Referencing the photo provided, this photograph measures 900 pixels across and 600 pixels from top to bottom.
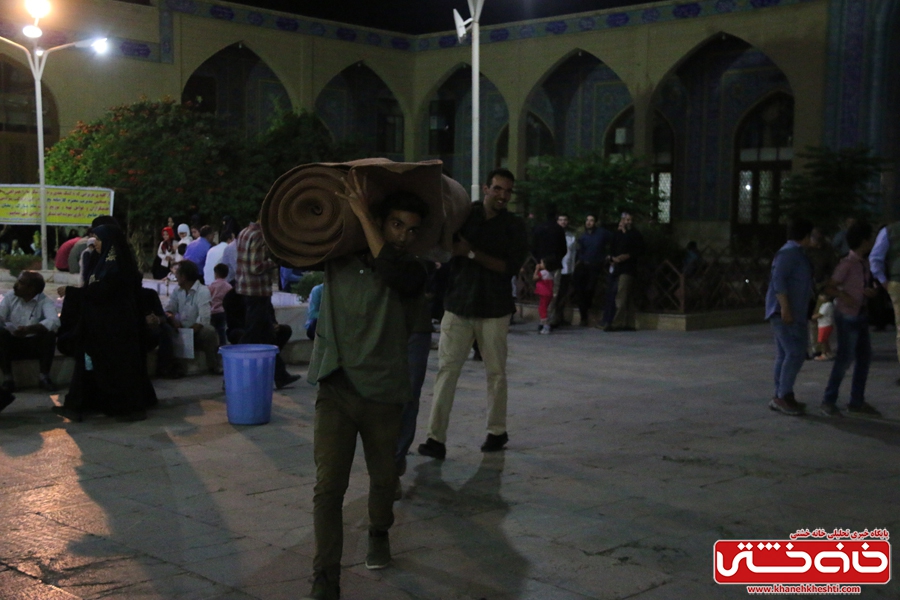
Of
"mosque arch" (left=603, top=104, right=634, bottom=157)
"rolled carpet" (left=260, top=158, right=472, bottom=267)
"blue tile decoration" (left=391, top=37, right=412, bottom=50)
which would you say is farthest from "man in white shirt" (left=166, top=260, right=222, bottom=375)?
"blue tile decoration" (left=391, top=37, right=412, bottom=50)

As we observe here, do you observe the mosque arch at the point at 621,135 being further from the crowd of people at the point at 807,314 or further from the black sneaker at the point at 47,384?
the black sneaker at the point at 47,384

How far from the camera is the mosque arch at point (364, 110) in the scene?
2769 cm

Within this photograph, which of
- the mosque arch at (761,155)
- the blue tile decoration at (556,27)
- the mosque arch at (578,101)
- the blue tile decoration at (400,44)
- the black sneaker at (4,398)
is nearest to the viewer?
the black sneaker at (4,398)

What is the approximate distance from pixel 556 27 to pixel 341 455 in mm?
22249

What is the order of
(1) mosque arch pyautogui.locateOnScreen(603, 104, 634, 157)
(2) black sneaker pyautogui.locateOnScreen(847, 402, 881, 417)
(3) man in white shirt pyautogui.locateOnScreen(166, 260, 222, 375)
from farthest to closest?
(1) mosque arch pyautogui.locateOnScreen(603, 104, 634, 157), (3) man in white shirt pyautogui.locateOnScreen(166, 260, 222, 375), (2) black sneaker pyautogui.locateOnScreen(847, 402, 881, 417)

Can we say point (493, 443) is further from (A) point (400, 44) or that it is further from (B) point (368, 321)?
(A) point (400, 44)

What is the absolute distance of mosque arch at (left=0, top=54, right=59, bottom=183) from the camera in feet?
70.9

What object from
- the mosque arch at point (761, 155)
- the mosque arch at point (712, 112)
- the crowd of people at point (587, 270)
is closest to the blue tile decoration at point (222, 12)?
the mosque arch at point (712, 112)

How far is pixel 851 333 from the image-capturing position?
7.41 m

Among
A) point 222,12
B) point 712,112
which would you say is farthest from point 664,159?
point 222,12

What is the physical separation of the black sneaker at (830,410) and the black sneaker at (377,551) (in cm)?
453

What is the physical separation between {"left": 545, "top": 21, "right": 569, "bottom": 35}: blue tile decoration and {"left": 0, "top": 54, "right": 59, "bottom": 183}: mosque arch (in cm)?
1142

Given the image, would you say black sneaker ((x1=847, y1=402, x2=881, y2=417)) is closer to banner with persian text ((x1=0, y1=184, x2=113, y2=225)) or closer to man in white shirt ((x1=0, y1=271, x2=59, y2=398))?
man in white shirt ((x1=0, y1=271, x2=59, y2=398))

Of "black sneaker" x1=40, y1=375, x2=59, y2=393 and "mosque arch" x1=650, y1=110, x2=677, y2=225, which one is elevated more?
"mosque arch" x1=650, y1=110, x2=677, y2=225
